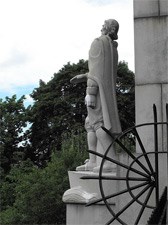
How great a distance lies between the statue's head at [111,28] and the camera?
9125mm

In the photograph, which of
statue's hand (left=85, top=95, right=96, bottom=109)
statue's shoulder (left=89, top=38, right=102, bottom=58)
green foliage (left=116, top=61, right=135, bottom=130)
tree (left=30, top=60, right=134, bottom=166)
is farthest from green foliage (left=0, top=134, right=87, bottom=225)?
tree (left=30, top=60, right=134, bottom=166)

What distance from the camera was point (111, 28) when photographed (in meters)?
9.12

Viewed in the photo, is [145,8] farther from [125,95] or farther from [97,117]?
[125,95]

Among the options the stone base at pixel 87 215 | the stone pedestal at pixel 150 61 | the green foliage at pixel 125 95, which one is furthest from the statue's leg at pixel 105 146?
the green foliage at pixel 125 95

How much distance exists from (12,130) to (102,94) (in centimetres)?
2762

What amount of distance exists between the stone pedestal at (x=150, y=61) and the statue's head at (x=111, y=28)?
105cm

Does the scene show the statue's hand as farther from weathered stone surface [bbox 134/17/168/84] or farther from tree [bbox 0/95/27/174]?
tree [bbox 0/95/27/174]

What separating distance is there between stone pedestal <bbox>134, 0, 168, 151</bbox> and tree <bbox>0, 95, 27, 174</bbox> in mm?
25950

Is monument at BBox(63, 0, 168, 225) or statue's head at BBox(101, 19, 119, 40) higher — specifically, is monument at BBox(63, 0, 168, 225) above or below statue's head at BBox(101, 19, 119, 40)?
below

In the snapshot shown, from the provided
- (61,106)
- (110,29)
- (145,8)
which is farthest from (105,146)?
(61,106)

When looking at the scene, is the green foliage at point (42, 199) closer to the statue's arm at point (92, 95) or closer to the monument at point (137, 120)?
the monument at point (137, 120)

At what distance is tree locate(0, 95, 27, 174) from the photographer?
113 ft

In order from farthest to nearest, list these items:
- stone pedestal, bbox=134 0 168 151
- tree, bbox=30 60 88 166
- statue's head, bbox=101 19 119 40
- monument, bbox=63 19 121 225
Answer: tree, bbox=30 60 88 166 < statue's head, bbox=101 19 119 40 < monument, bbox=63 19 121 225 < stone pedestal, bbox=134 0 168 151

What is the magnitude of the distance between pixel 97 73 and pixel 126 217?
105 inches
